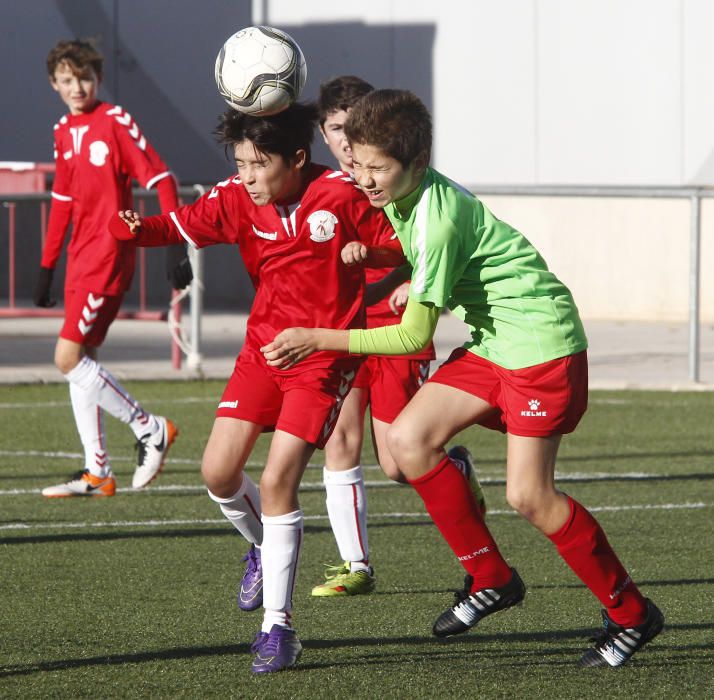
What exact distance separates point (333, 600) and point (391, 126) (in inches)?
78.0

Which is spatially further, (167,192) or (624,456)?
(624,456)

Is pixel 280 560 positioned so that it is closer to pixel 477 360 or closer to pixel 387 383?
pixel 477 360

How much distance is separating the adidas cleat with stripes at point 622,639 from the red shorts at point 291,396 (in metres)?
1.07

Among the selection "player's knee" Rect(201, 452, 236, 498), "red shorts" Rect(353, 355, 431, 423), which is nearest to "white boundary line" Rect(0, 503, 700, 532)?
"red shorts" Rect(353, 355, 431, 423)

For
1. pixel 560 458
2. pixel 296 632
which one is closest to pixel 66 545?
pixel 296 632

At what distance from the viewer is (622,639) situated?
499 cm

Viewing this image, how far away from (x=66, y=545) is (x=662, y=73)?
Answer: 44.1 feet

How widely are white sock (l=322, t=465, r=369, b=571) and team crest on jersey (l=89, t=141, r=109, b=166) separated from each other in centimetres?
297

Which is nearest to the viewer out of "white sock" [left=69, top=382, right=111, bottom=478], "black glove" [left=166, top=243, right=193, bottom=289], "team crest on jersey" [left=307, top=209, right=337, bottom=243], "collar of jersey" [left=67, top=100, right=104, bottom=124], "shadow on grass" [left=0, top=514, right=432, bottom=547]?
"team crest on jersey" [left=307, top=209, right=337, bottom=243]

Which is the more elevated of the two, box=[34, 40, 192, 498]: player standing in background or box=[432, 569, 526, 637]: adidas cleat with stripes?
box=[34, 40, 192, 498]: player standing in background

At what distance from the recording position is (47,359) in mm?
14961

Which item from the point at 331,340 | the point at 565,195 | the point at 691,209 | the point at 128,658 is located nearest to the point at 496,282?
the point at 331,340

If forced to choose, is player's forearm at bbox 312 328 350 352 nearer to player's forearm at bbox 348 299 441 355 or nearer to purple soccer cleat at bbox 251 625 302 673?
player's forearm at bbox 348 299 441 355

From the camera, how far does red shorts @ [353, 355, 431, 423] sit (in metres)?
6.70
